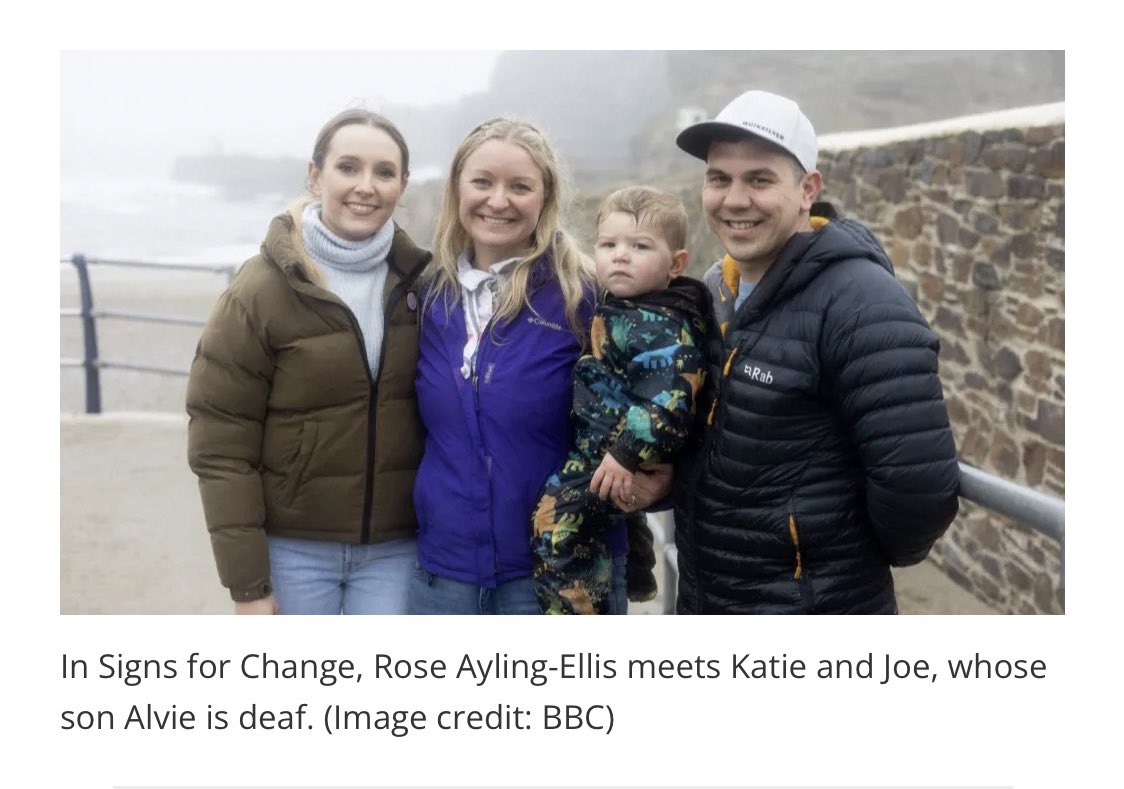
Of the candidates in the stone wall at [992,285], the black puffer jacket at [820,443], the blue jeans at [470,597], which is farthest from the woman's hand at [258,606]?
the stone wall at [992,285]

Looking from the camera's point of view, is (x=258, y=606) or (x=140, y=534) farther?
(x=140, y=534)

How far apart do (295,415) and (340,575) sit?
14.1 inches

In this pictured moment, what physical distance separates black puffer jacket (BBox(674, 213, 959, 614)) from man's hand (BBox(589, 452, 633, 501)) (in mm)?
120

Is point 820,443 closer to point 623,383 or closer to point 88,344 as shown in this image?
point 623,383

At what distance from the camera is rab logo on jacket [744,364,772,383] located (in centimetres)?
173

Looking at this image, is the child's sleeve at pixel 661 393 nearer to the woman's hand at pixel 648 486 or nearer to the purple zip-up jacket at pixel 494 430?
the woman's hand at pixel 648 486

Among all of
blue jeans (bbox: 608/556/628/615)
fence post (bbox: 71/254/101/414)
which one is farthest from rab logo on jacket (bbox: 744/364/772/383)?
fence post (bbox: 71/254/101/414)

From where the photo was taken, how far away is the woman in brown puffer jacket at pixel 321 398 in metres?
2.00

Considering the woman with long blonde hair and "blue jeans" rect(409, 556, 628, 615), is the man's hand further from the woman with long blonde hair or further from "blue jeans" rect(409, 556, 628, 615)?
"blue jeans" rect(409, 556, 628, 615)

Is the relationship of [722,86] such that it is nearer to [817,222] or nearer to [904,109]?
[904,109]

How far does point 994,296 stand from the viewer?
4.52 meters

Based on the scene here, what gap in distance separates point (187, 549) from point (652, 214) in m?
3.14

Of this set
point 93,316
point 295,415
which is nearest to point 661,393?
point 295,415

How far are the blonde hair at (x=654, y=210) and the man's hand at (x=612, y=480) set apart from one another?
0.45 meters
